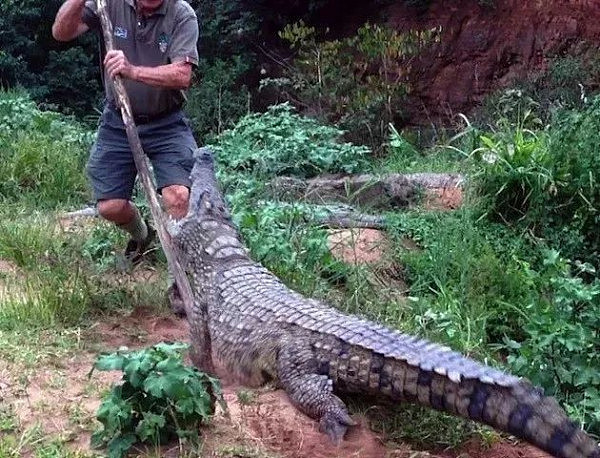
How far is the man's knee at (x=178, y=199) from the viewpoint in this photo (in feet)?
16.3

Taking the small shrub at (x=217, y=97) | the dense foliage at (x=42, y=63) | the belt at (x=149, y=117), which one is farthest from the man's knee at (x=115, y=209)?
the dense foliage at (x=42, y=63)

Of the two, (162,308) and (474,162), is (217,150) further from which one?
(162,308)

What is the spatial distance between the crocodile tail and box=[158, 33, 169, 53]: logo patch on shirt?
2612 millimetres

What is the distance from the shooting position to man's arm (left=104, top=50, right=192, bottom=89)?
447cm

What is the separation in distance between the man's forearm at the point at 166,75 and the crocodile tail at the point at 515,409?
227 centimetres

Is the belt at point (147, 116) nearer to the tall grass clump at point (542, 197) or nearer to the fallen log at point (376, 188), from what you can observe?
the fallen log at point (376, 188)

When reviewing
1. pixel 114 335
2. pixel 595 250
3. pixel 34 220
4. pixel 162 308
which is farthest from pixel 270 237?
pixel 595 250

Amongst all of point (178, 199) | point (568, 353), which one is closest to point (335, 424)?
point (568, 353)

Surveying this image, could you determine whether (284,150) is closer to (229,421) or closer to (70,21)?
(70,21)

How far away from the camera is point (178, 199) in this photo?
16.3ft

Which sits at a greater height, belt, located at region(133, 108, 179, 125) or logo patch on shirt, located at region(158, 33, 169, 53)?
logo patch on shirt, located at region(158, 33, 169, 53)

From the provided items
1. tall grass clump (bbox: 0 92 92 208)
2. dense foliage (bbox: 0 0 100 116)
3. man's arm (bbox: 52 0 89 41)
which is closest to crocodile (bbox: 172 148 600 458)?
man's arm (bbox: 52 0 89 41)

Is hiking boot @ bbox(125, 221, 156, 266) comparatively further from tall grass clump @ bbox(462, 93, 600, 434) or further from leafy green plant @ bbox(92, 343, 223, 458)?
leafy green plant @ bbox(92, 343, 223, 458)

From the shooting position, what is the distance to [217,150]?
25.8 feet
